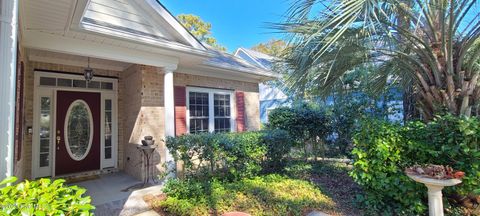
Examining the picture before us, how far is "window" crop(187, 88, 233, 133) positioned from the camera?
7426 millimetres

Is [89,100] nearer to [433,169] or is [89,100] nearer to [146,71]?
[146,71]

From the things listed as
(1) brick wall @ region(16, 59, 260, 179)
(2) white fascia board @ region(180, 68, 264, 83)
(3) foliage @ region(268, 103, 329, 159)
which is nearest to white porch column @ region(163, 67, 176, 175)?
(1) brick wall @ region(16, 59, 260, 179)

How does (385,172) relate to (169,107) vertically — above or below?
below

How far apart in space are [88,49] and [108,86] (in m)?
2.41

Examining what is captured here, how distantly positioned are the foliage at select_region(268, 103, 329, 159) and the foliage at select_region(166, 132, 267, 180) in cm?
255

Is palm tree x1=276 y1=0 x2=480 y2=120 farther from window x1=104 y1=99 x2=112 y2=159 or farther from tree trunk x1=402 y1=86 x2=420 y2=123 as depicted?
window x1=104 y1=99 x2=112 y2=159

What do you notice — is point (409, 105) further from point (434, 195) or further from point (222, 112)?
point (222, 112)

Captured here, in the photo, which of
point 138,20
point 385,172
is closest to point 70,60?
point 138,20

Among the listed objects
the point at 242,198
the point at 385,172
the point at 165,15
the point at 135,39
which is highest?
the point at 165,15

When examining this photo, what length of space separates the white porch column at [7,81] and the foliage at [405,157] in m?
4.48

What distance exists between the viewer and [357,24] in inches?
151

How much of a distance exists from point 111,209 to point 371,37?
205 inches

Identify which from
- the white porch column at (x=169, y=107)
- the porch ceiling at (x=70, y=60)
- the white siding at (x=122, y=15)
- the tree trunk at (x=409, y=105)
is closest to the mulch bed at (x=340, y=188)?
the tree trunk at (x=409, y=105)

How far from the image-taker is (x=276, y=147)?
5.86 m
